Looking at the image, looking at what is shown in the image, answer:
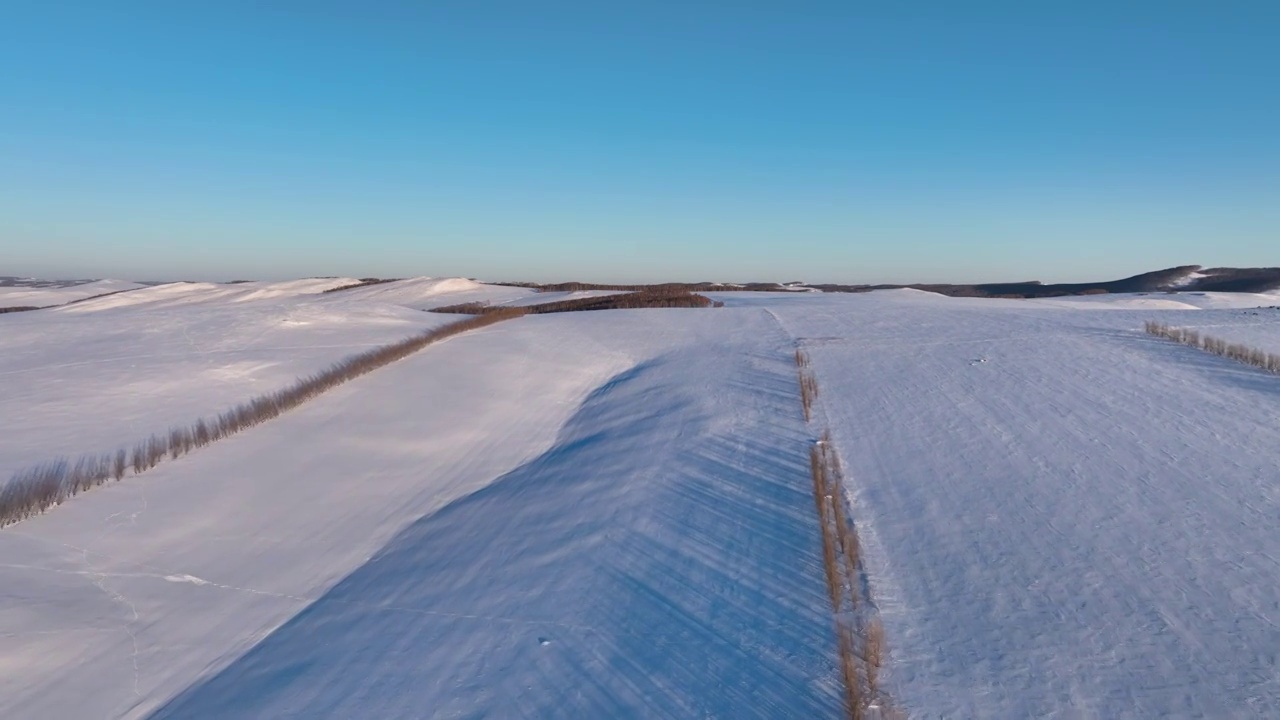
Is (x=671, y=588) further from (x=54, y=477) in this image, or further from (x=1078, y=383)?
(x=1078, y=383)

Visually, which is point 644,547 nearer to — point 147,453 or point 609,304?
point 147,453

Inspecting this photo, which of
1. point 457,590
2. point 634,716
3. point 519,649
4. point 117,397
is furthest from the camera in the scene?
point 117,397

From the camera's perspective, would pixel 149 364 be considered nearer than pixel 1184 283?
Yes

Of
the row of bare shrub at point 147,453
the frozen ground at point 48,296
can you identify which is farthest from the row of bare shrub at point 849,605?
the frozen ground at point 48,296

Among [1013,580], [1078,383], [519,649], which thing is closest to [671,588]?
[519,649]

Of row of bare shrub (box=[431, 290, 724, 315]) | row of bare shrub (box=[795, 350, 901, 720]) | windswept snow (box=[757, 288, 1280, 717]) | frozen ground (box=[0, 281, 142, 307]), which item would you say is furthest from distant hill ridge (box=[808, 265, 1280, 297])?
frozen ground (box=[0, 281, 142, 307])

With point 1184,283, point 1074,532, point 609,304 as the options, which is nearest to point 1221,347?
point 1074,532
